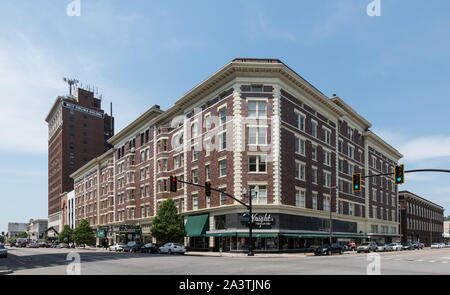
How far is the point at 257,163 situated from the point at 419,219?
3379 inches

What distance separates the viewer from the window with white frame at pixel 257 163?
150ft

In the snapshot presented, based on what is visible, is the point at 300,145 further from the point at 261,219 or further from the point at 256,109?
the point at 261,219

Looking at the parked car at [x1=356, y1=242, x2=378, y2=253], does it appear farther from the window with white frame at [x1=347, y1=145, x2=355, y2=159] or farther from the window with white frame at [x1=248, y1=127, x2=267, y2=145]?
the window with white frame at [x1=248, y1=127, x2=267, y2=145]

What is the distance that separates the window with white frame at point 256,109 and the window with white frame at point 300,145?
6636 mm

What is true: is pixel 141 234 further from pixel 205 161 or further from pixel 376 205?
pixel 376 205

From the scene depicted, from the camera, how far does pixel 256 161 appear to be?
45719mm

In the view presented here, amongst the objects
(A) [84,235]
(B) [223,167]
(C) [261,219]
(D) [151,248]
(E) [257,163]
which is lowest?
(A) [84,235]

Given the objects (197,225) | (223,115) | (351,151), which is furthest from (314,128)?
(197,225)

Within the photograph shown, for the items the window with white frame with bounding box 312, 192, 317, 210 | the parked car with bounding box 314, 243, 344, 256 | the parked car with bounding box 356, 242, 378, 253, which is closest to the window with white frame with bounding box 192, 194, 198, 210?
the window with white frame with bounding box 312, 192, 317, 210

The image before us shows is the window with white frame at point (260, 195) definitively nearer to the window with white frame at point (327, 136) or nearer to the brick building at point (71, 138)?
the window with white frame at point (327, 136)

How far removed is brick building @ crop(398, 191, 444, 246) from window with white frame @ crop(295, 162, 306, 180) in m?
60.7

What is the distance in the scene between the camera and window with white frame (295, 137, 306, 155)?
50.2 m

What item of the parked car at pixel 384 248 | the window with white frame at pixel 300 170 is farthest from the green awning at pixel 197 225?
the parked car at pixel 384 248
